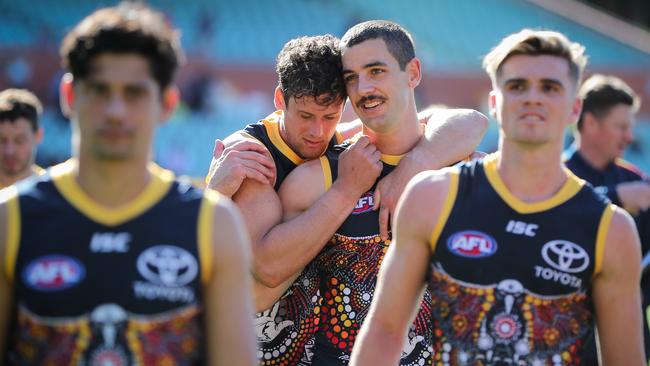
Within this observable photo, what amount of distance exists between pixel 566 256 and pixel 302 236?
1.49m

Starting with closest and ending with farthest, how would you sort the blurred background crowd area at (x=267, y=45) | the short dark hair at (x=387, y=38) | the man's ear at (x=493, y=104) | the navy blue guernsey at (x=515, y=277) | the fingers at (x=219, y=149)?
the navy blue guernsey at (x=515, y=277) → the man's ear at (x=493, y=104) → the short dark hair at (x=387, y=38) → the fingers at (x=219, y=149) → the blurred background crowd area at (x=267, y=45)

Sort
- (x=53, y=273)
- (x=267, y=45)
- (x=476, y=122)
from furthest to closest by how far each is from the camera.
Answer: (x=267, y=45), (x=476, y=122), (x=53, y=273)

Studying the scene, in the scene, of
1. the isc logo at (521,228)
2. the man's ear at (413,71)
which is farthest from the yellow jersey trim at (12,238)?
the man's ear at (413,71)

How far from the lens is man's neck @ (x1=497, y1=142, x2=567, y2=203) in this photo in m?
3.78

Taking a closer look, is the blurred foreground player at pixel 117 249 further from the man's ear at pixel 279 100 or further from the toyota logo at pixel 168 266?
the man's ear at pixel 279 100

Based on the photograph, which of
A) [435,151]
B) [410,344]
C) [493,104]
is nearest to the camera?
[493,104]

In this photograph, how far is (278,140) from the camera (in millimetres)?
5262

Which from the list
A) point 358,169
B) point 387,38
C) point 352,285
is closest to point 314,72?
point 387,38

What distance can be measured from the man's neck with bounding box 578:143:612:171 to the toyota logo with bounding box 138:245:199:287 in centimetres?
457

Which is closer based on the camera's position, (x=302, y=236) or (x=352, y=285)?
(x=302, y=236)

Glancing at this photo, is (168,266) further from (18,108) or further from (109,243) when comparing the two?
(18,108)

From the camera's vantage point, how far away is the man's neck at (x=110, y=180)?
3.15 m

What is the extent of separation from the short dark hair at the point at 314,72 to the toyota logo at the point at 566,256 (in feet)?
5.59

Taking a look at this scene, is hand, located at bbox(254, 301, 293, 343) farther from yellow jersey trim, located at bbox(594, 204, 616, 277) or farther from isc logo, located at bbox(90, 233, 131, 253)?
isc logo, located at bbox(90, 233, 131, 253)
